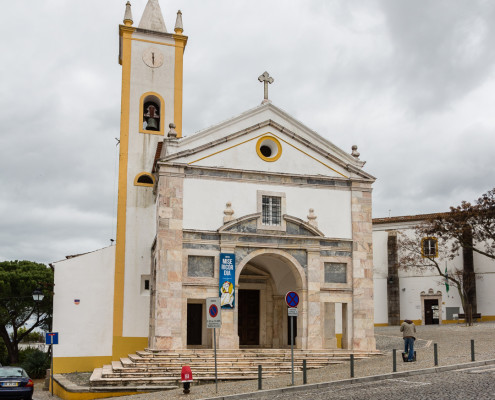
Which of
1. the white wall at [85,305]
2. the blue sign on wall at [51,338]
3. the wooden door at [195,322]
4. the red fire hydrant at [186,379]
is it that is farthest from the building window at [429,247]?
the red fire hydrant at [186,379]

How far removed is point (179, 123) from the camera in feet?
97.8

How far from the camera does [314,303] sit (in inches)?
941

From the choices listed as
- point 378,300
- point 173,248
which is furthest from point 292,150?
point 378,300

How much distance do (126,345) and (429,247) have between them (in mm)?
25279

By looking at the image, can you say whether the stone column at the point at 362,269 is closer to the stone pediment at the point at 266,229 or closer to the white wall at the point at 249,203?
the white wall at the point at 249,203

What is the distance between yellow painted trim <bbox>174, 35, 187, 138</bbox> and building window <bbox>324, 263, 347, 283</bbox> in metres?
9.82

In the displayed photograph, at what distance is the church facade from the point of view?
2316 cm

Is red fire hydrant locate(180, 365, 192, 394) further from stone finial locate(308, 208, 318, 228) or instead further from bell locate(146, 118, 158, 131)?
bell locate(146, 118, 158, 131)

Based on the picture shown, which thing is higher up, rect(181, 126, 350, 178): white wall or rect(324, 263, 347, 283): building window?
rect(181, 126, 350, 178): white wall

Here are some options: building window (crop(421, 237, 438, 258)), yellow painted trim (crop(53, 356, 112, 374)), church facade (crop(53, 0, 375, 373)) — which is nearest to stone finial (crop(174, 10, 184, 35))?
church facade (crop(53, 0, 375, 373))

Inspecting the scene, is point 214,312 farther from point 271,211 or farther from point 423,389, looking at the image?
point 271,211

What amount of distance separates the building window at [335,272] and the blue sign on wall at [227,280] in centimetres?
388

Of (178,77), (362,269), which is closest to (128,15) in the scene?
(178,77)

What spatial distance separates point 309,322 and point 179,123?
38.4 ft
